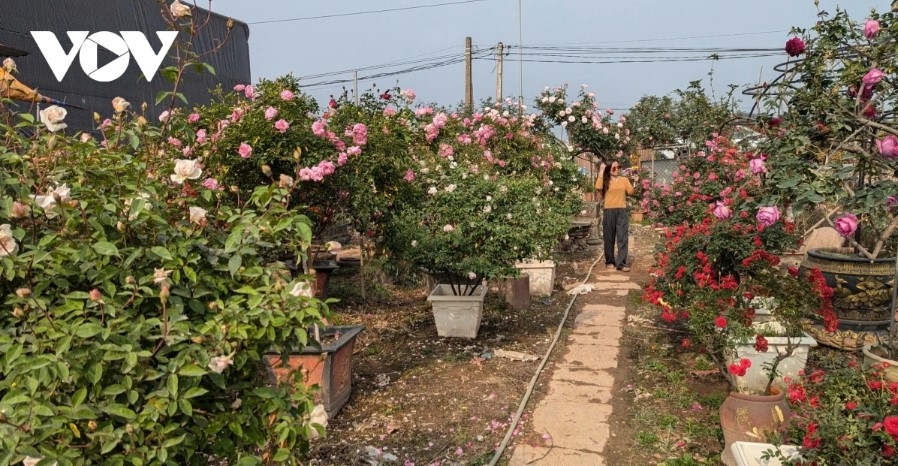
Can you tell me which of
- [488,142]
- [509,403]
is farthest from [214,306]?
[488,142]

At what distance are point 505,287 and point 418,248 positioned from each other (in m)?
1.74

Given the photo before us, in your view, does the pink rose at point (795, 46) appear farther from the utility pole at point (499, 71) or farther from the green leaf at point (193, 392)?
the utility pole at point (499, 71)


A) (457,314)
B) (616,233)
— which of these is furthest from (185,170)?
(616,233)

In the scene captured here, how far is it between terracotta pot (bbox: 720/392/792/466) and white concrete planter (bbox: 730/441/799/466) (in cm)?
42

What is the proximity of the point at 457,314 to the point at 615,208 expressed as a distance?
13.4ft

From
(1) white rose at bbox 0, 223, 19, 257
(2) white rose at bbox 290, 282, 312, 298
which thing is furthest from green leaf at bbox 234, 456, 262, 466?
(1) white rose at bbox 0, 223, 19, 257

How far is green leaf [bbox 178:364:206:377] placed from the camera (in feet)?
4.85

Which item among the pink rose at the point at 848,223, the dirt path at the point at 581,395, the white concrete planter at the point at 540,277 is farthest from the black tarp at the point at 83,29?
the pink rose at the point at 848,223

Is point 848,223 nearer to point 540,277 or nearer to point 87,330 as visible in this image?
point 87,330

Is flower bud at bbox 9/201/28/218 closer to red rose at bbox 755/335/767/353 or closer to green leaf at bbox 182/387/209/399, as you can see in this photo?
green leaf at bbox 182/387/209/399

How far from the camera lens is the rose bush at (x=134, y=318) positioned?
1.42 metres

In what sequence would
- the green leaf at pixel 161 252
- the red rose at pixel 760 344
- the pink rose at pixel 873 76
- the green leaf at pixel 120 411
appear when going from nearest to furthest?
1. the green leaf at pixel 120 411
2. the green leaf at pixel 161 252
3. the pink rose at pixel 873 76
4. the red rose at pixel 760 344

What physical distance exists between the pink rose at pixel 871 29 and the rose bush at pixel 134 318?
2.68 meters

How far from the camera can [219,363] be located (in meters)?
1.48
